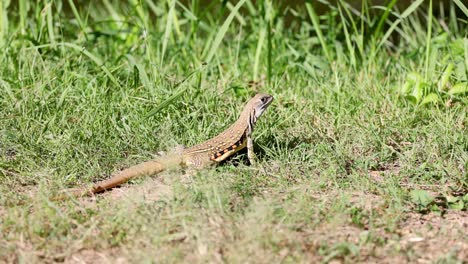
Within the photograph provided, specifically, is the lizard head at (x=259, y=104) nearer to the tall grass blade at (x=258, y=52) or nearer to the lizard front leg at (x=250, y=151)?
the lizard front leg at (x=250, y=151)

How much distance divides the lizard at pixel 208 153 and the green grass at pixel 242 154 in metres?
0.07

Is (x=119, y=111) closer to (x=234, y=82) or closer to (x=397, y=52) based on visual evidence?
(x=234, y=82)

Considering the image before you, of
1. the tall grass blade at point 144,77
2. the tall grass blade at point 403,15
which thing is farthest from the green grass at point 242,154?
the tall grass blade at point 403,15

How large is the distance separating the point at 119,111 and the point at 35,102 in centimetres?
65

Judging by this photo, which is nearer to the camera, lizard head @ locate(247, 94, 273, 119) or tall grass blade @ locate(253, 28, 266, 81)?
lizard head @ locate(247, 94, 273, 119)

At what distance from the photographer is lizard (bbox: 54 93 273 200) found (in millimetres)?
5168

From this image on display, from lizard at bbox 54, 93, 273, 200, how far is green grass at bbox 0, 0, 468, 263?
7 cm

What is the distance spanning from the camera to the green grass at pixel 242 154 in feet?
14.5

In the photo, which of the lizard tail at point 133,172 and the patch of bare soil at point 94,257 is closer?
Result: the patch of bare soil at point 94,257

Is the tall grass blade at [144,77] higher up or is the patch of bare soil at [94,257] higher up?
the tall grass blade at [144,77]

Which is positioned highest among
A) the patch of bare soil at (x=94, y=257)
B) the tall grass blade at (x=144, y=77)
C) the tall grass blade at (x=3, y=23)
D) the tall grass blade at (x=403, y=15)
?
the tall grass blade at (x=403, y=15)

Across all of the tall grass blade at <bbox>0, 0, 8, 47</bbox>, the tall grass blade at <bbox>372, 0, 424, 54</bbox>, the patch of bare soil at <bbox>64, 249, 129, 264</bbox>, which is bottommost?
the patch of bare soil at <bbox>64, 249, 129, 264</bbox>

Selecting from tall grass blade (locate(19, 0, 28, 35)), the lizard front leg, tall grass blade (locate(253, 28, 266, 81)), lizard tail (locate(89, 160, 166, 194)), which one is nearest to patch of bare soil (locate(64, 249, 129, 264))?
lizard tail (locate(89, 160, 166, 194))

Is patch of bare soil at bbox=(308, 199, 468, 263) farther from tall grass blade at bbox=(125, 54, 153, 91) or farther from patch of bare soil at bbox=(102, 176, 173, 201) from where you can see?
tall grass blade at bbox=(125, 54, 153, 91)
